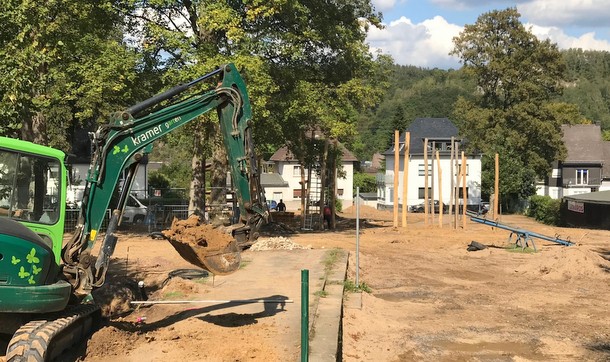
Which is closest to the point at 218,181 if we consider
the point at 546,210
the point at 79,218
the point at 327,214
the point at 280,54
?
the point at 280,54

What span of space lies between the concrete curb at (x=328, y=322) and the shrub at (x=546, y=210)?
35404 millimetres

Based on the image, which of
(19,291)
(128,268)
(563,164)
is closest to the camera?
(19,291)

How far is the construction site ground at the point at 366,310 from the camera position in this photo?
912 cm

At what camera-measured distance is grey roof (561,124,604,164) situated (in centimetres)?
6906

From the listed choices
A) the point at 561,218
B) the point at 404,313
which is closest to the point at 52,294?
the point at 404,313

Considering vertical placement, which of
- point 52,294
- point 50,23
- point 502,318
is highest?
point 50,23

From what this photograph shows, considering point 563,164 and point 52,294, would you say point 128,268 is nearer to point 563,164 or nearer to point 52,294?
point 52,294

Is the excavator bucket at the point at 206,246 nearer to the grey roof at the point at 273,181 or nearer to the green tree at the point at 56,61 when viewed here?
the green tree at the point at 56,61

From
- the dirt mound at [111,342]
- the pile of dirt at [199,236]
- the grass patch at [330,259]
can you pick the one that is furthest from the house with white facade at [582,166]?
the dirt mound at [111,342]

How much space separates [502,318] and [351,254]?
8.23 metres

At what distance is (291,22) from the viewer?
27.1 meters

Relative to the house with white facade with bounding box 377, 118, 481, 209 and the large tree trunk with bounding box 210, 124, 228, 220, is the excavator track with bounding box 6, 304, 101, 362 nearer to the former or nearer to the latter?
the large tree trunk with bounding box 210, 124, 228, 220

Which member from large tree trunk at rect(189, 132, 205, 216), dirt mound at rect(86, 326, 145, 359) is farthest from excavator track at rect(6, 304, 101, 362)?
large tree trunk at rect(189, 132, 205, 216)

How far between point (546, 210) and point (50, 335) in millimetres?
46431
